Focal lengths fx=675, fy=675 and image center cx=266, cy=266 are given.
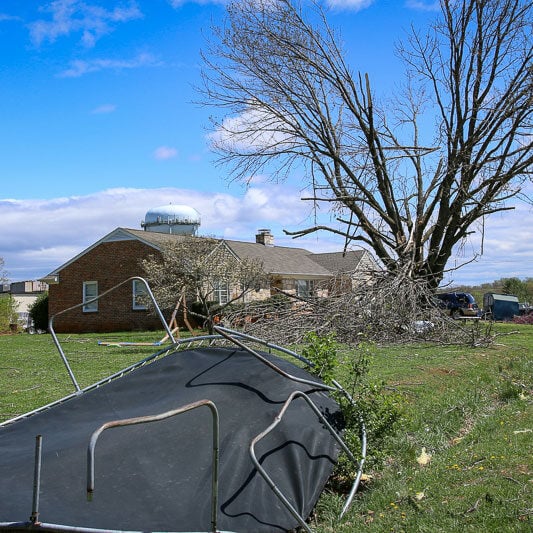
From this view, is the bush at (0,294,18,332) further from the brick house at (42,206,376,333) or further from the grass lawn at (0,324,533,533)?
the grass lawn at (0,324,533,533)

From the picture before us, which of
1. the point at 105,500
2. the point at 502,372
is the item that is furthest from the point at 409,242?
the point at 105,500

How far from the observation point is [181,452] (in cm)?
442

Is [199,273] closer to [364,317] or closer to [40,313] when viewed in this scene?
[364,317]

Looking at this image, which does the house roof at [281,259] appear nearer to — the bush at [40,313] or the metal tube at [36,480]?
the bush at [40,313]

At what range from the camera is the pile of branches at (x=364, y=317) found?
14656 millimetres

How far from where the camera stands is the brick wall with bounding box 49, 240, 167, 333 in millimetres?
32156

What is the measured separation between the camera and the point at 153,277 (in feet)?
73.8

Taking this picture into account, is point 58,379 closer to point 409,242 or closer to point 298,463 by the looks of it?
point 298,463

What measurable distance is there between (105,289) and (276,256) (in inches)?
427

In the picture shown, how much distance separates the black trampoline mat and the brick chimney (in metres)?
36.9

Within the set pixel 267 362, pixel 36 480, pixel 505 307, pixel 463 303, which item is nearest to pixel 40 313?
pixel 463 303

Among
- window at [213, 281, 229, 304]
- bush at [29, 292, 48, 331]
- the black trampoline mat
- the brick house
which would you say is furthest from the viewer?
bush at [29, 292, 48, 331]

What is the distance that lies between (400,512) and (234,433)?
1.28 metres

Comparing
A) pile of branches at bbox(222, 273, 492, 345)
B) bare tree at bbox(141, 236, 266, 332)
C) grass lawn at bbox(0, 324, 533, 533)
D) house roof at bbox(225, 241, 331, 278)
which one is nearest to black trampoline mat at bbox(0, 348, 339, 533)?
grass lawn at bbox(0, 324, 533, 533)
